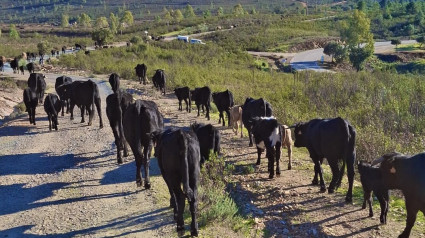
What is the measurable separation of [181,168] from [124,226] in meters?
1.78

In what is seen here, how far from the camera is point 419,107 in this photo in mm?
16859

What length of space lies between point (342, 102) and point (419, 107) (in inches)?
145

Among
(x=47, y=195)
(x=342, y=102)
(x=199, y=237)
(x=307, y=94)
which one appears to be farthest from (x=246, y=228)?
(x=307, y=94)

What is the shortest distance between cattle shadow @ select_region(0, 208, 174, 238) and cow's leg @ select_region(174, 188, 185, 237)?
52cm

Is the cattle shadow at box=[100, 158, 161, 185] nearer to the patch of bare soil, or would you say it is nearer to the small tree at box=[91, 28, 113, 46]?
the small tree at box=[91, 28, 113, 46]

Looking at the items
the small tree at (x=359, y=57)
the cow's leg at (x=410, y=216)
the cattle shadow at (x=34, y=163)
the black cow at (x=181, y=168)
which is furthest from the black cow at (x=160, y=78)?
the small tree at (x=359, y=57)

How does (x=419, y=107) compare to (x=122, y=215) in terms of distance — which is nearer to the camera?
(x=122, y=215)

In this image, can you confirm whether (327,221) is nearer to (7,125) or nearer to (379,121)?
(379,121)

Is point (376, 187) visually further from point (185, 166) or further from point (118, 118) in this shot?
point (118, 118)

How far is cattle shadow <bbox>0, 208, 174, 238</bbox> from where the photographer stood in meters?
7.35

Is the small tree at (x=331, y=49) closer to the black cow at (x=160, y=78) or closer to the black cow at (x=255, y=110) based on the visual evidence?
A: the black cow at (x=160, y=78)

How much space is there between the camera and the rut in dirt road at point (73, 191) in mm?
7590

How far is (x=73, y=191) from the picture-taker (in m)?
9.19

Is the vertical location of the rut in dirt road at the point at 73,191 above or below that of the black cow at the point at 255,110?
below
